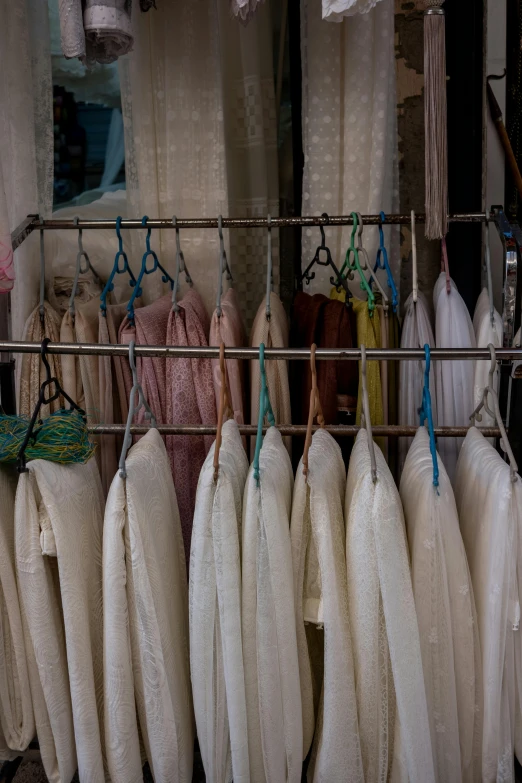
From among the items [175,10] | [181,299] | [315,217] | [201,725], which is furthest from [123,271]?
[201,725]

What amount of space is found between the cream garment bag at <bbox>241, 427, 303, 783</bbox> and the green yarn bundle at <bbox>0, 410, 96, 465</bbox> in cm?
26

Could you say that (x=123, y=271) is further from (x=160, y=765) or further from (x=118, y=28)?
(x=160, y=765)

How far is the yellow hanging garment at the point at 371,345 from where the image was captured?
136 cm

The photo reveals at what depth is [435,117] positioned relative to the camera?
109 centimetres

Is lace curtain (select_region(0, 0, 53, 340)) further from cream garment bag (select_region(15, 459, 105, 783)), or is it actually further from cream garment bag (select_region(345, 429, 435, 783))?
cream garment bag (select_region(345, 429, 435, 783))

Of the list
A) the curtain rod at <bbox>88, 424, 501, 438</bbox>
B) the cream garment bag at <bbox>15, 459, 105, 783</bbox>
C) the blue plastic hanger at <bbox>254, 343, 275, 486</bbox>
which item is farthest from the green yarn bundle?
the blue plastic hanger at <bbox>254, 343, 275, 486</bbox>

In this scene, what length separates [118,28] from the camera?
1177 millimetres

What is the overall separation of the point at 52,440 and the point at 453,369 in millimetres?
737

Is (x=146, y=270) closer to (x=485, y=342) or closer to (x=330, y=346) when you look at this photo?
(x=330, y=346)

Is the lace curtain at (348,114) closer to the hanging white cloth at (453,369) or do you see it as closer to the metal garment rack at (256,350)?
the metal garment rack at (256,350)

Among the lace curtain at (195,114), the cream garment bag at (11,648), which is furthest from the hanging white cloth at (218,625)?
the lace curtain at (195,114)

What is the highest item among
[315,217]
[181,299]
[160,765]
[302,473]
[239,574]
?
[315,217]

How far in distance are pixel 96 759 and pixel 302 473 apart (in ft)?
1.62

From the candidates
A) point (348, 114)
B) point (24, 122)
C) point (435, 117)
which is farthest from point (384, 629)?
point (24, 122)
